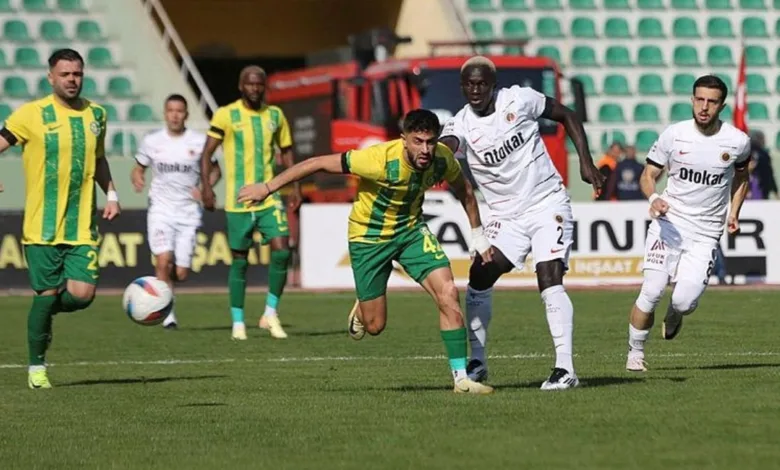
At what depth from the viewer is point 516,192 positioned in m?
11.1

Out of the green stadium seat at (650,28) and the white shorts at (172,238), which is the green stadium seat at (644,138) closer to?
the green stadium seat at (650,28)

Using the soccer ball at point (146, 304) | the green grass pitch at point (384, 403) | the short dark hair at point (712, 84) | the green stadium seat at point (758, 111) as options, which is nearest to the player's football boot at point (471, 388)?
the green grass pitch at point (384, 403)

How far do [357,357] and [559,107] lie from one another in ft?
11.3

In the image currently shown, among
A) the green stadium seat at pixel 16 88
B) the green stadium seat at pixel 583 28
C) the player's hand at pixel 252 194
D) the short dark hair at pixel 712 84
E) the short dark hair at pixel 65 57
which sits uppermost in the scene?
the green stadium seat at pixel 583 28

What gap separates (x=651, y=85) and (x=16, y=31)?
11896mm

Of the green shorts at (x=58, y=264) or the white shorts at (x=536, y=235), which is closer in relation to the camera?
the white shorts at (x=536, y=235)

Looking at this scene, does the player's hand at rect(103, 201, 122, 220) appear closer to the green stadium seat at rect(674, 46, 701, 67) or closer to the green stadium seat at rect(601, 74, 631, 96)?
the green stadium seat at rect(601, 74, 631, 96)

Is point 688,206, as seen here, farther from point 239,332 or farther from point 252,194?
point 239,332

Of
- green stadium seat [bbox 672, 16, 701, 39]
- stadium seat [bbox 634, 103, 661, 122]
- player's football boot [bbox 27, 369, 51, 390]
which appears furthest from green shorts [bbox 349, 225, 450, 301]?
green stadium seat [bbox 672, 16, 701, 39]

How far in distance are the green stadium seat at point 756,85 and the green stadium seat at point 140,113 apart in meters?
11.6

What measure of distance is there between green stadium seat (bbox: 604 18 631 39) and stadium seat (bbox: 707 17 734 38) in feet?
5.38

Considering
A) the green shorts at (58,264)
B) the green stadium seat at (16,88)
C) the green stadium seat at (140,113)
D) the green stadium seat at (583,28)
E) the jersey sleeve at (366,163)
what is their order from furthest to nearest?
1. the green stadium seat at (583,28)
2. the green stadium seat at (140,113)
3. the green stadium seat at (16,88)
4. the green shorts at (58,264)
5. the jersey sleeve at (366,163)

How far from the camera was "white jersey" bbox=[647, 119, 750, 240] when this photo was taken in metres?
11.9

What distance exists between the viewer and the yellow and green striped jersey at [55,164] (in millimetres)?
11719
